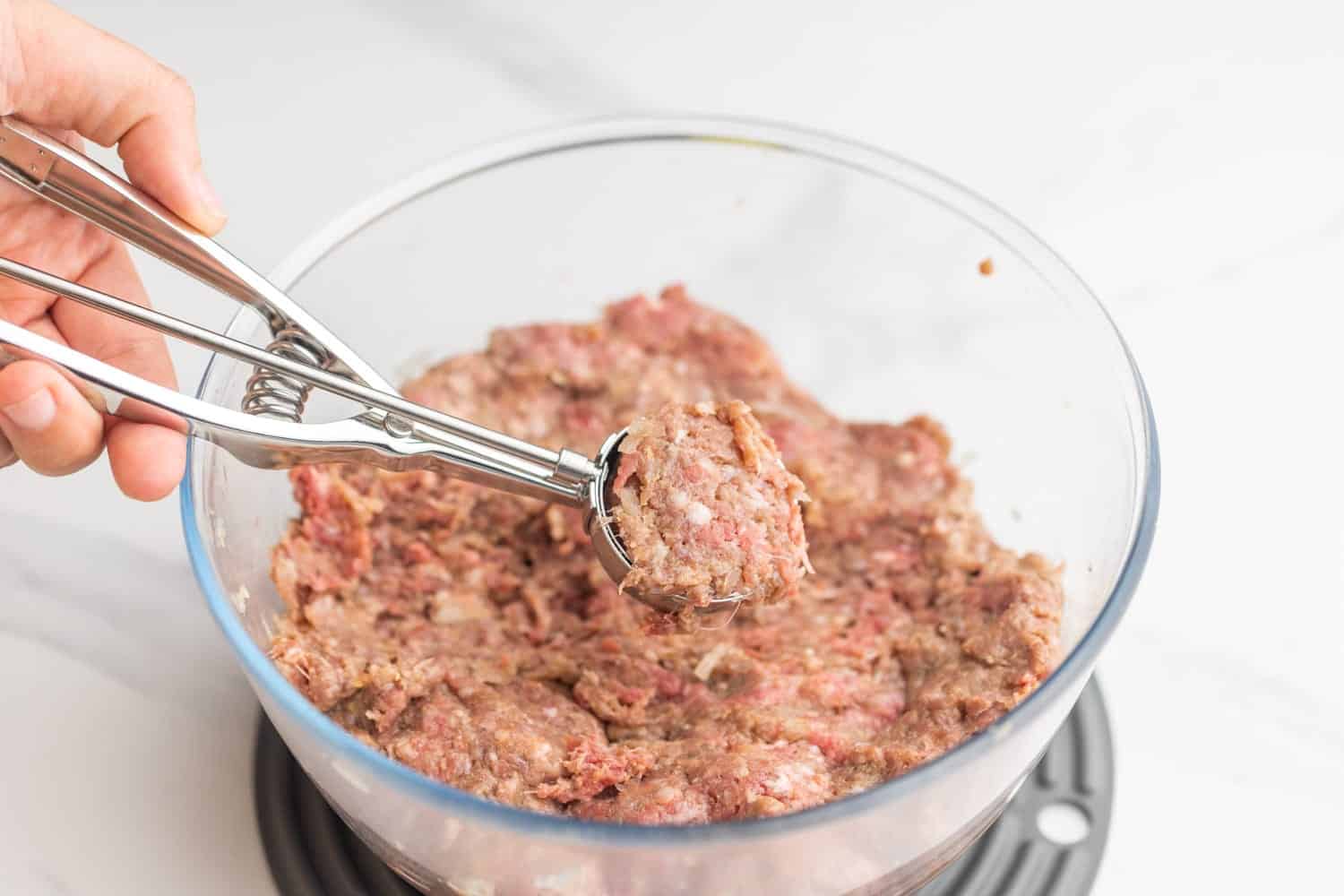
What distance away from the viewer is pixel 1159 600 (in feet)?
7.30

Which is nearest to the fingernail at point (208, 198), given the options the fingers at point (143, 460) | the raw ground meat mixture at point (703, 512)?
the fingers at point (143, 460)

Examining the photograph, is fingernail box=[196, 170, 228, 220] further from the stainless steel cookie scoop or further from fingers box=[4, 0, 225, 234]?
the stainless steel cookie scoop

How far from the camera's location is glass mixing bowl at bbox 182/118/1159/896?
4.59ft

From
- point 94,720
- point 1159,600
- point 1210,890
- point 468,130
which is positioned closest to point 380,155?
point 468,130

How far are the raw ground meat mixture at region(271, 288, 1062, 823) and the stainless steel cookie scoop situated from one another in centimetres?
19

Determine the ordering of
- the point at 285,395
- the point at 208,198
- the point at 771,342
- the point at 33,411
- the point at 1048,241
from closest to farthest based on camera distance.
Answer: the point at 33,411
the point at 285,395
the point at 208,198
the point at 771,342
the point at 1048,241

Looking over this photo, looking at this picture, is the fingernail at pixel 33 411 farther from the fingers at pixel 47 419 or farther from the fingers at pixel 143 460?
the fingers at pixel 143 460

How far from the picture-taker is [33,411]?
1.54m

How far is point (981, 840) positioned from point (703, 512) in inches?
24.4

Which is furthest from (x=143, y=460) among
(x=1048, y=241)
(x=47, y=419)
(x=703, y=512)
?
(x=1048, y=241)

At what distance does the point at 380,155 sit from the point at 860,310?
1.12 metres

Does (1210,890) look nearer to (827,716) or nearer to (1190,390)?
(827,716)

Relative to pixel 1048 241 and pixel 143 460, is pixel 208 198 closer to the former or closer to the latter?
pixel 143 460

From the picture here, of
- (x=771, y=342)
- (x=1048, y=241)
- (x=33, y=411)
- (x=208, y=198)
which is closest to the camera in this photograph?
(x=33, y=411)
